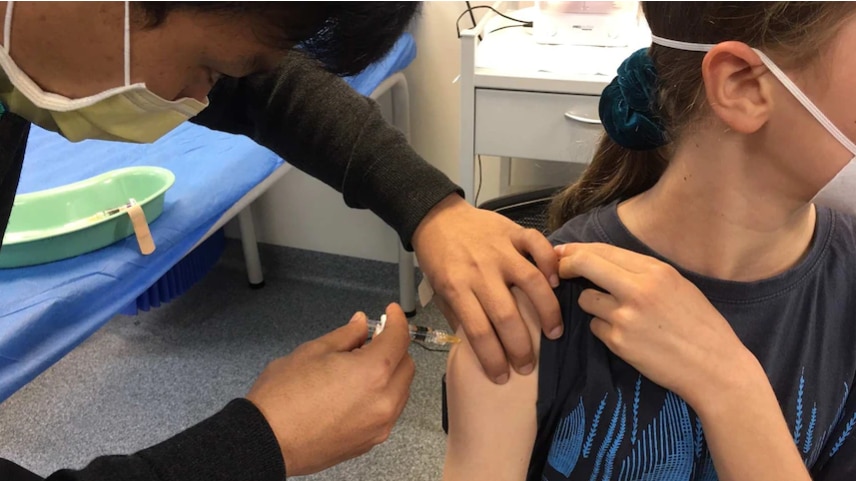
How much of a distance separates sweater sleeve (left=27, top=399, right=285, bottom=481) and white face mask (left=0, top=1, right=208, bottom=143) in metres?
0.34

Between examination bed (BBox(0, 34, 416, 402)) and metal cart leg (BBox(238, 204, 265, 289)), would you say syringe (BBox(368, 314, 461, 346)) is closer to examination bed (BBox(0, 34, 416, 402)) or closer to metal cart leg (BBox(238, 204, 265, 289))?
examination bed (BBox(0, 34, 416, 402))

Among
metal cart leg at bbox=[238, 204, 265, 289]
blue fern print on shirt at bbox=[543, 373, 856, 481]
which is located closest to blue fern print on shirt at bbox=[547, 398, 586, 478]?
blue fern print on shirt at bbox=[543, 373, 856, 481]

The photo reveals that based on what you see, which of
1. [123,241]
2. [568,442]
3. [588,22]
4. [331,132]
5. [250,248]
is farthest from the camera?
[250,248]

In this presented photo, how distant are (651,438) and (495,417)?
186 millimetres

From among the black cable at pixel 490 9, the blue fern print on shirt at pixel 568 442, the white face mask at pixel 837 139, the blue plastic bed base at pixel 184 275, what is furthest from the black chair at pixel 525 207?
the blue plastic bed base at pixel 184 275

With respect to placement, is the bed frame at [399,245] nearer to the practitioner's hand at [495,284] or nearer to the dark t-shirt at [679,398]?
the practitioner's hand at [495,284]

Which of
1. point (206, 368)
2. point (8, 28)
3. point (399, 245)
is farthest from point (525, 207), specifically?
point (206, 368)

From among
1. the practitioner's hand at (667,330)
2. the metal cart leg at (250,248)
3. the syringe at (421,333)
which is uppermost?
the practitioner's hand at (667,330)

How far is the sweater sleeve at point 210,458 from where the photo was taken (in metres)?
0.72

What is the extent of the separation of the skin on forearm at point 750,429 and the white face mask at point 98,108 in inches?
26.1

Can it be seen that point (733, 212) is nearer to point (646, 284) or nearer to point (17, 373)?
point (646, 284)

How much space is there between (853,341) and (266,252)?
211 centimetres

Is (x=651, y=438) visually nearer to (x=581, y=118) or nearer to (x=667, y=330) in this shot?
(x=667, y=330)

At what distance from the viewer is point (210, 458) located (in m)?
0.74
